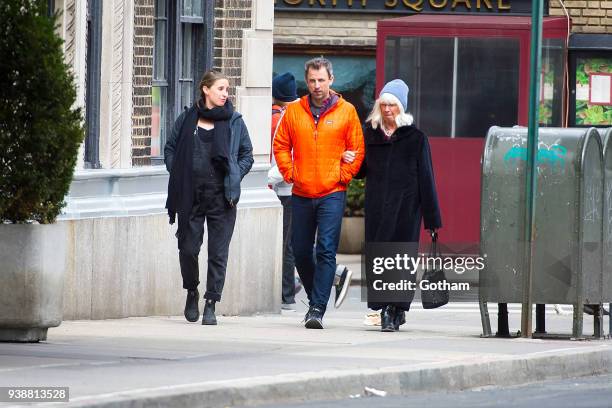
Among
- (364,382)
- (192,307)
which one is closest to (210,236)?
(192,307)

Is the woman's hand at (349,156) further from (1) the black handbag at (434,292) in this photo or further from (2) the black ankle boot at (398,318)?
(2) the black ankle boot at (398,318)

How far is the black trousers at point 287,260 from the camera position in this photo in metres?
16.7

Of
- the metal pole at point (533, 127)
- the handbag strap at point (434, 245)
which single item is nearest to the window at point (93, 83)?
the handbag strap at point (434, 245)

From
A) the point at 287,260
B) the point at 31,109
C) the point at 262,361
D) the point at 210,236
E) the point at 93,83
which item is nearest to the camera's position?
the point at 262,361

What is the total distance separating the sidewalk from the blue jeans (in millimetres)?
314

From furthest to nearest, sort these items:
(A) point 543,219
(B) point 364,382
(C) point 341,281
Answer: (C) point 341,281
(A) point 543,219
(B) point 364,382

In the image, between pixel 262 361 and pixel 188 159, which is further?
pixel 188 159

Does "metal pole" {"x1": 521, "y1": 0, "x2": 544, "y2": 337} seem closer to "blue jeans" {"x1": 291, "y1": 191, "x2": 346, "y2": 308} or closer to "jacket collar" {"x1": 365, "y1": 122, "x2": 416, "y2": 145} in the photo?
"jacket collar" {"x1": 365, "y1": 122, "x2": 416, "y2": 145}

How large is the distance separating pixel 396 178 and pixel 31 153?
2916 mm

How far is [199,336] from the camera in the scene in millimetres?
12203

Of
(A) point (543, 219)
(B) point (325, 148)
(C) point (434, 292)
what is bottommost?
(C) point (434, 292)

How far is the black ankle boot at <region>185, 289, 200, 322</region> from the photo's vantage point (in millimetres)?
13578

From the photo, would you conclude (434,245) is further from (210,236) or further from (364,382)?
(364,382)

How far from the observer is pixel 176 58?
1582 cm
